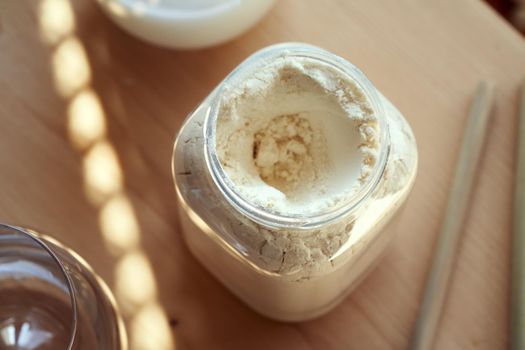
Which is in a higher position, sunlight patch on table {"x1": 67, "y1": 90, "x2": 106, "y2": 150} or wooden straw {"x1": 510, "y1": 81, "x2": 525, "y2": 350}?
sunlight patch on table {"x1": 67, "y1": 90, "x2": 106, "y2": 150}

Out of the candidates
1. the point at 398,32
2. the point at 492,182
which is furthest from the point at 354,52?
the point at 492,182

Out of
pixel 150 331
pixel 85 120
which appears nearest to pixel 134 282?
pixel 150 331

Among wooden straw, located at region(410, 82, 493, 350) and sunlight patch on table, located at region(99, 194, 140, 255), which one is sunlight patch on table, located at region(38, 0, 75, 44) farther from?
wooden straw, located at region(410, 82, 493, 350)

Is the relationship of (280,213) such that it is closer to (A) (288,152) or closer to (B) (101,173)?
(A) (288,152)

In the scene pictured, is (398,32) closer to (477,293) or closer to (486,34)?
(486,34)

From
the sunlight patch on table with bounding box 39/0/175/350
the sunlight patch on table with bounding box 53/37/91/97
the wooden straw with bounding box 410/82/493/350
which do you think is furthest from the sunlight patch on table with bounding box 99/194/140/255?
the wooden straw with bounding box 410/82/493/350

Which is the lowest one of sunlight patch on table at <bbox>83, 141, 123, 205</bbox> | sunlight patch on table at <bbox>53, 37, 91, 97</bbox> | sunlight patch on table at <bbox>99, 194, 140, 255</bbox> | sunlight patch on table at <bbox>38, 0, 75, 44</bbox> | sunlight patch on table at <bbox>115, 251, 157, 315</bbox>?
sunlight patch on table at <bbox>115, 251, 157, 315</bbox>
